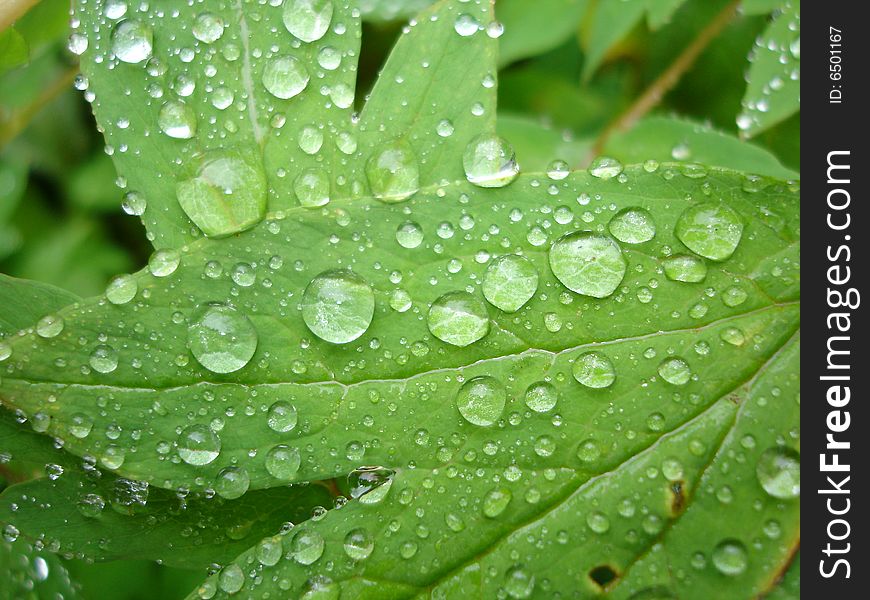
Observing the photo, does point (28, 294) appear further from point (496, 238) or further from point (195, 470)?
point (496, 238)

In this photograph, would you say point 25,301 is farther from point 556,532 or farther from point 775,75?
point 775,75

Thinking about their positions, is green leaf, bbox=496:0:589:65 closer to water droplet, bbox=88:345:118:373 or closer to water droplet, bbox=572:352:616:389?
water droplet, bbox=572:352:616:389

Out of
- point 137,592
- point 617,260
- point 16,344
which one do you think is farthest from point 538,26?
point 137,592

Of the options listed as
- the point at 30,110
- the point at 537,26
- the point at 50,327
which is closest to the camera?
the point at 50,327

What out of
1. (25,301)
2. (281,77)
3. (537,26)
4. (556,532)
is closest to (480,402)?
(556,532)

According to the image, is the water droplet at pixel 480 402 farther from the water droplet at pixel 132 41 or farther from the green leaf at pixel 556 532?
the water droplet at pixel 132 41
